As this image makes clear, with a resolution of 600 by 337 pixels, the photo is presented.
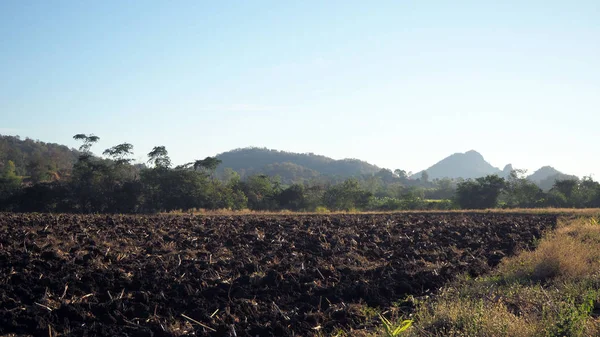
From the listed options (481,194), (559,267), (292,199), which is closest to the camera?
(559,267)

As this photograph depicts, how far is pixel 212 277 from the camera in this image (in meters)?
10.5

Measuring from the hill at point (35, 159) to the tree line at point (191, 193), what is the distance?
9.62m

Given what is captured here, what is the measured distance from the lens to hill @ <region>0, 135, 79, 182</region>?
2056 inches

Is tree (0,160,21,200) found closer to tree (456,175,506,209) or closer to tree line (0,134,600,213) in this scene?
tree line (0,134,600,213)

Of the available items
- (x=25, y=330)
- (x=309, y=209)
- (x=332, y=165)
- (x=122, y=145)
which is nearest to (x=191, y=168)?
(x=122, y=145)

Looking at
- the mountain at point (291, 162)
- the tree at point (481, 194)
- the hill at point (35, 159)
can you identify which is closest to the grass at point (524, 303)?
the tree at point (481, 194)

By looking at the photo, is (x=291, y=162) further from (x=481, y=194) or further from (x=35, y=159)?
(x=481, y=194)

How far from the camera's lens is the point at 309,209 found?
42688 mm

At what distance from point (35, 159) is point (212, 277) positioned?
57.5m

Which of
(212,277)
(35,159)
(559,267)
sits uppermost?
(35,159)

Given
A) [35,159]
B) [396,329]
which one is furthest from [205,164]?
[396,329]

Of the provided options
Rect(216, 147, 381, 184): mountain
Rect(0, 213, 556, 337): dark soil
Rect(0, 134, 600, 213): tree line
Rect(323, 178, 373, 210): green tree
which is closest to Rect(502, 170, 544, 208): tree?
Rect(0, 134, 600, 213): tree line

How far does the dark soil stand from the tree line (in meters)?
18.5

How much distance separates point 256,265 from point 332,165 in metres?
166
